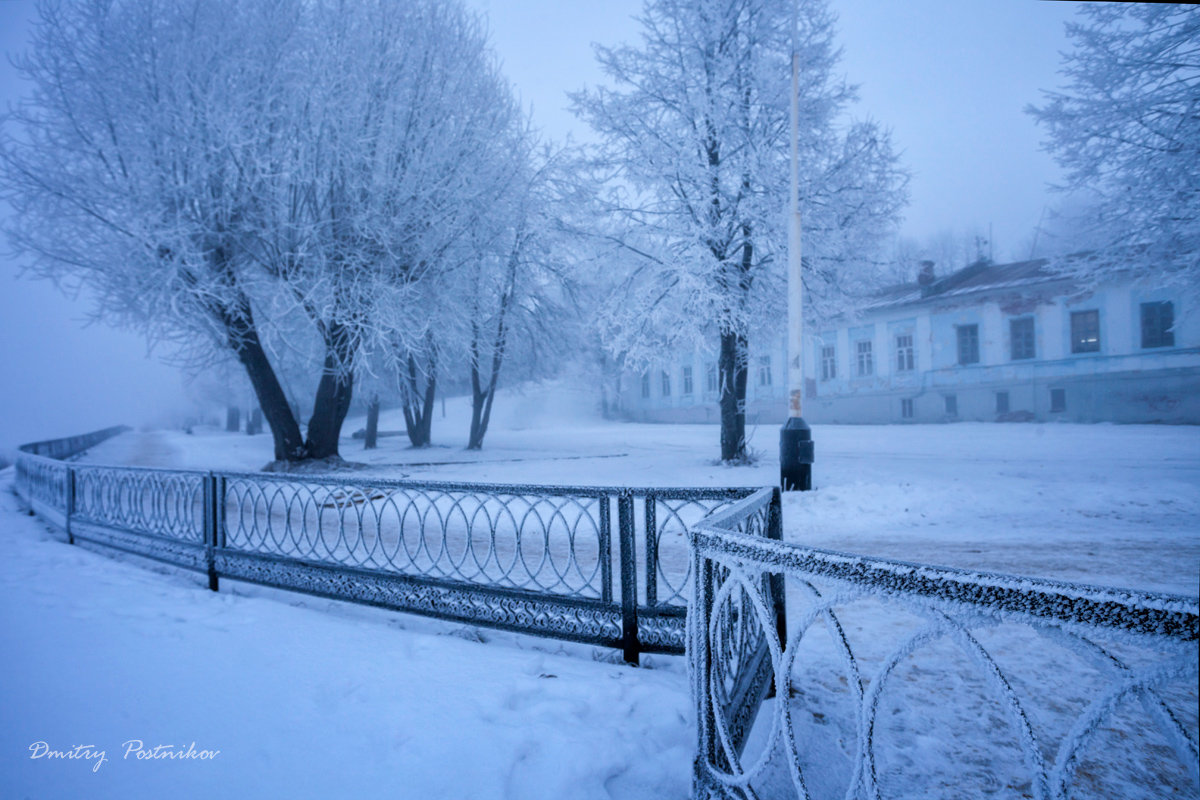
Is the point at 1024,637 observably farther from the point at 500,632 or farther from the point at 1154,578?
the point at 500,632

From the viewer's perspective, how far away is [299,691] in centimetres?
323

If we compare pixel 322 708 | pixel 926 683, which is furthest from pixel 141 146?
pixel 926 683

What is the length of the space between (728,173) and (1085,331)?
1933 centimetres

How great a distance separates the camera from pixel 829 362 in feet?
96.2

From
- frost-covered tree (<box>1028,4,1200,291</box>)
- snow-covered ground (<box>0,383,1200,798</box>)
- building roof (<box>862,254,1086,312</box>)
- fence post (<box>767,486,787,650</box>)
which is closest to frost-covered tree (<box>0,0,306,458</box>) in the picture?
snow-covered ground (<box>0,383,1200,798</box>)

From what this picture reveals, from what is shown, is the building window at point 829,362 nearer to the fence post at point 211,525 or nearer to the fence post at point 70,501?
the fence post at point 211,525

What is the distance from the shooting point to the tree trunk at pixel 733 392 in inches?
469

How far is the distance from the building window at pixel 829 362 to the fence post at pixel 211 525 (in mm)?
28631

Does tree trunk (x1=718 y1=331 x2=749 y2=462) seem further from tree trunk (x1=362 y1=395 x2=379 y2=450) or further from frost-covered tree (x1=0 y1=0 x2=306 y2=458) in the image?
tree trunk (x1=362 y1=395 x2=379 y2=450)

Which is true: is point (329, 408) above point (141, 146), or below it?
below

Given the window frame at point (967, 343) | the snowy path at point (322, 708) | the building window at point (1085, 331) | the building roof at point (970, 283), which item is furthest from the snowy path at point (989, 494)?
the building roof at point (970, 283)

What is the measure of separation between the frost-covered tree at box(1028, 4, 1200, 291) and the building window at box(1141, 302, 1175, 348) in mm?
11028
